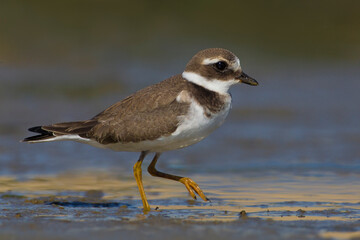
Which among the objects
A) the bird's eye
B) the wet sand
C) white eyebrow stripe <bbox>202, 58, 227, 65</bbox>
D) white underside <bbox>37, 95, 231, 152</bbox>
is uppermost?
white eyebrow stripe <bbox>202, 58, 227, 65</bbox>

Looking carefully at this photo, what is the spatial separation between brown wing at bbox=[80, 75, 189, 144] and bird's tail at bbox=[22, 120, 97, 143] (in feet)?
0.21

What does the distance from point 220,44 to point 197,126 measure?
468 inches

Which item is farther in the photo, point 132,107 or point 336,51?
point 336,51

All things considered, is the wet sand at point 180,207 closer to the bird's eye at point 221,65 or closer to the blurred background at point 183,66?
the blurred background at point 183,66

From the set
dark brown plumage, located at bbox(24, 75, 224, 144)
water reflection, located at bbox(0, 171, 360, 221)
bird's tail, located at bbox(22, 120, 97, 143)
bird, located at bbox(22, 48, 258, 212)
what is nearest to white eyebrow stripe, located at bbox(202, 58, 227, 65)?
bird, located at bbox(22, 48, 258, 212)

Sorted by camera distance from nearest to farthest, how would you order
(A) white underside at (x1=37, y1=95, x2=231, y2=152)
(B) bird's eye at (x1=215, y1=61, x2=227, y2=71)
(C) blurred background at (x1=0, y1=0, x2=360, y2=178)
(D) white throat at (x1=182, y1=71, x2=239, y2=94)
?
(A) white underside at (x1=37, y1=95, x2=231, y2=152)
(D) white throat at (x1=182, y1=71, x2=239, y2=94)
(B) bird's eye at (x1=215, y1=61, x2=227, y2=71)
(C) blurred background at (x1=0, y1=0, x2=360, y2=178)

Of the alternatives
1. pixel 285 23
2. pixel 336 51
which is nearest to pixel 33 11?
pixel 285 23

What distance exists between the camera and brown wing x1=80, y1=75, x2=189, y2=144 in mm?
8205

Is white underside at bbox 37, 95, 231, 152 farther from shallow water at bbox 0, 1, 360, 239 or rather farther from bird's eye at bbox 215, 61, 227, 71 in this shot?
shallow water at bbox 0, 1, 360, 239

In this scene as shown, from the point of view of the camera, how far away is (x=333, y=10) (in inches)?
856

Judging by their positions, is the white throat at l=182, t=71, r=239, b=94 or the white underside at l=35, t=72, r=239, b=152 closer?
the white underside at l=35, t=72, r=239, b=152

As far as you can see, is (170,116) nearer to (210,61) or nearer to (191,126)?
(191,126)

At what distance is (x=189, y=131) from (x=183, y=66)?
10.5 meters

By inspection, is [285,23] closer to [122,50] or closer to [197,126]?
[122,50]
